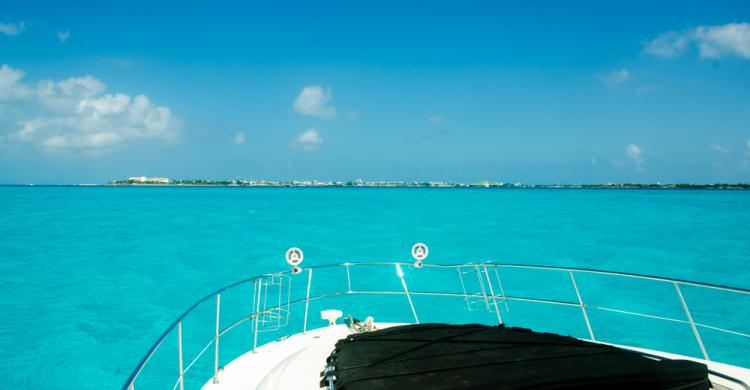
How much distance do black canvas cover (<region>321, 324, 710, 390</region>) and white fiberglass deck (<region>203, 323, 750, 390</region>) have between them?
0.86 metres

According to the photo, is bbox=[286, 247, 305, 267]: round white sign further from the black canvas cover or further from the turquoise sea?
the turquoise sea

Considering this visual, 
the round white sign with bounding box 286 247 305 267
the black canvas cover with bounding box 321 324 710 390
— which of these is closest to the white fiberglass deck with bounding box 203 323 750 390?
the black canvas cover with bounding box 321 324 710 390

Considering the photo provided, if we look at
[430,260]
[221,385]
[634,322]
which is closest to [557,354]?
[221,385]

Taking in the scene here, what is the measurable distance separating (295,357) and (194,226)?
45321 millimetres

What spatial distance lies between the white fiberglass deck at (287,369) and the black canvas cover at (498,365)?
856 millimetres

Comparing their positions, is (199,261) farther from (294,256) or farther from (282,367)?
(282,367)

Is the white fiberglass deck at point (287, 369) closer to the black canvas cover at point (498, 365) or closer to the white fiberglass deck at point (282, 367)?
the white fiberglass deck at point (282, 367)

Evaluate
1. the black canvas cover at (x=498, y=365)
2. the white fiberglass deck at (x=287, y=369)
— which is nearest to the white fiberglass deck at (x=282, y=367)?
the white fiberglass deck at (x=287, y=369)

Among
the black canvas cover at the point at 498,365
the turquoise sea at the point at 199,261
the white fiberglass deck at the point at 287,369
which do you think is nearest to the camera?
the black canvas cover at the point at 498,365

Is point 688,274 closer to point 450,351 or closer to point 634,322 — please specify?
point 634,322

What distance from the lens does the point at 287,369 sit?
4824 millimetres

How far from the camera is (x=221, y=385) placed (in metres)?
4.69

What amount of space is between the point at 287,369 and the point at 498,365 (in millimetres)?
2776

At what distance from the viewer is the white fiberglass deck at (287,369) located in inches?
174
